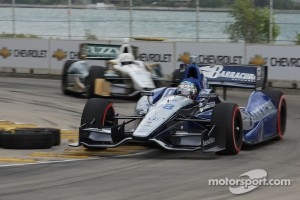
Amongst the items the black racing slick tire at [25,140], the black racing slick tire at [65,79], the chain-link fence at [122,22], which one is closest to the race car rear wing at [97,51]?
the black racing slick tire at [65,79]

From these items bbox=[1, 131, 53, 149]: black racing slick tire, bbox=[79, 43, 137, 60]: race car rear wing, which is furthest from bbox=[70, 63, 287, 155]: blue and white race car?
bbox=[79, 43, 137, 60]: race car rear wing

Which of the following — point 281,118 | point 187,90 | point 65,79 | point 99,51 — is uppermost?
point 99,51

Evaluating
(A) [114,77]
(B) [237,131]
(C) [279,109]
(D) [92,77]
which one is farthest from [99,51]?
(B) [237,131]

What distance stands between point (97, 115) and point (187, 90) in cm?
156

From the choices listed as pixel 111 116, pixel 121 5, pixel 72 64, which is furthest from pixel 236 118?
pixel 121 5

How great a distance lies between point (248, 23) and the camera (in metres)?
25.6

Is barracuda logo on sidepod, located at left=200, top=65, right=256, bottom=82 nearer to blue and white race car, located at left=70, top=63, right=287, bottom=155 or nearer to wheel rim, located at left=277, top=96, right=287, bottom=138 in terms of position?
blue and white race car, located at left=70, top=63, right=287, bottom=155

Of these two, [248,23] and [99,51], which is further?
[248,23]

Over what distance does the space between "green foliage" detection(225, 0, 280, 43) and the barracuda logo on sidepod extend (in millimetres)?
10416

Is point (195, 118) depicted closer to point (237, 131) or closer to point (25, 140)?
point (237, 131)

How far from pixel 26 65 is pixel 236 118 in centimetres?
1651

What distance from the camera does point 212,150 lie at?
1116 cm

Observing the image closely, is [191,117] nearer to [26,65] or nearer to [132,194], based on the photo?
[132,194]

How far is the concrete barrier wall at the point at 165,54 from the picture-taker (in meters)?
22.5
